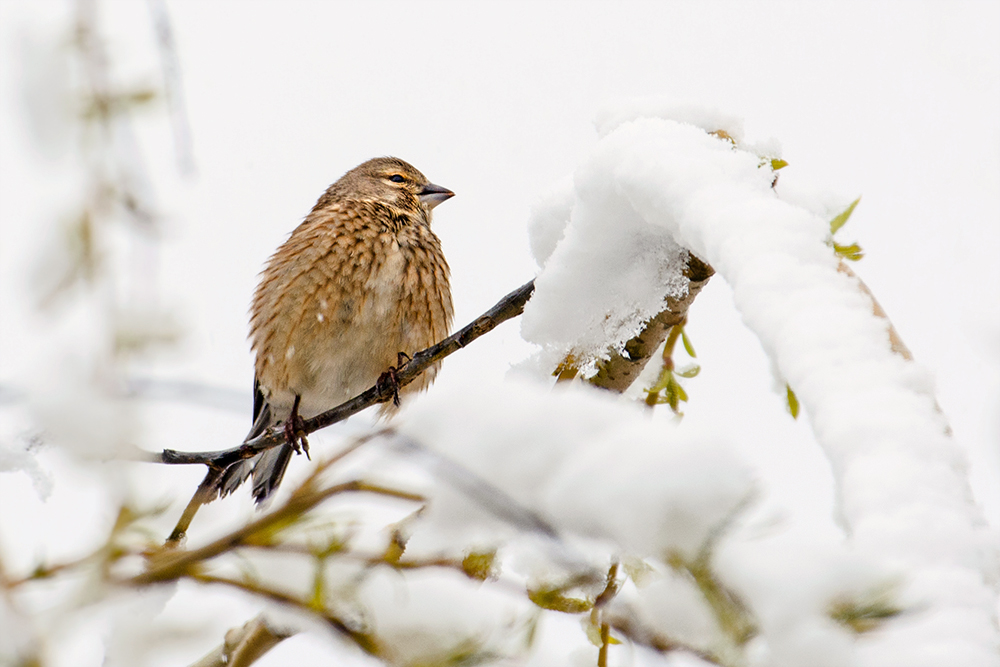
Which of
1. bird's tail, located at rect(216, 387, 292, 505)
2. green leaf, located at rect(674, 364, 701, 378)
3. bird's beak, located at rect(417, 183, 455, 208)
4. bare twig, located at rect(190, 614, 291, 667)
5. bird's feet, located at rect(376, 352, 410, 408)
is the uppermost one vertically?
bird's beak, located at rect(417, 183, 455, 208)

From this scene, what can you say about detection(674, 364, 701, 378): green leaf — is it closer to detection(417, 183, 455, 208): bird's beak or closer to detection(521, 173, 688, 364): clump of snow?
detection(521, 173, 688, 364): clump of snow

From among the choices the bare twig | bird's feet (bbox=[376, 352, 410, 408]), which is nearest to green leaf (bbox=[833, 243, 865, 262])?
the bare twig

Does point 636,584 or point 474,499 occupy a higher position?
→ point 474,499

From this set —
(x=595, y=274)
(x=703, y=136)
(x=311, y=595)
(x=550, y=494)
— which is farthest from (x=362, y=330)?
(x=550, y=494)

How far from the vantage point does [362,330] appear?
4730 mm

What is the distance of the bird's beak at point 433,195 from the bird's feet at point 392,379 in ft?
4.43

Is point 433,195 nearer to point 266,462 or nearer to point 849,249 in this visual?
point 266,462

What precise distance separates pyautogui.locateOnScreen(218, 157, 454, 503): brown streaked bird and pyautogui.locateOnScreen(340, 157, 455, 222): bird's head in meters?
0.19

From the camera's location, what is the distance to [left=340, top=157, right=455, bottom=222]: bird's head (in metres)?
5.66

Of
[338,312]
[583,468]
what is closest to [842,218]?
[583,468]

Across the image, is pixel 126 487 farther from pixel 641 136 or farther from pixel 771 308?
pixel 641 136

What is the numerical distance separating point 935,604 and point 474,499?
1.68ft

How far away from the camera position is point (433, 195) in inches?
231

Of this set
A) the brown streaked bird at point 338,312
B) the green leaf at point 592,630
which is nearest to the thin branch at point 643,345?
the green leaf at point 592,630
